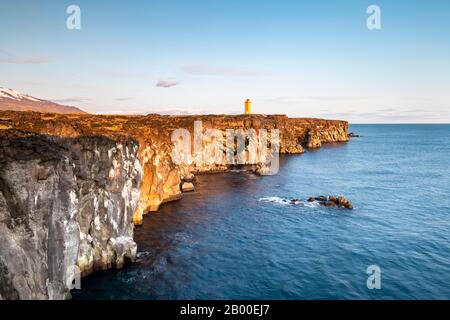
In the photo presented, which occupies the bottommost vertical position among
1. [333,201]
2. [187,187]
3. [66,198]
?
[333,201]

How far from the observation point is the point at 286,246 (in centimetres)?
5309

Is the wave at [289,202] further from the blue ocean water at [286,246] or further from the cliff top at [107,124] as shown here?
the cliff top at [107,124]

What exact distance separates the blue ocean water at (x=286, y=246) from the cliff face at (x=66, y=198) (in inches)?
166

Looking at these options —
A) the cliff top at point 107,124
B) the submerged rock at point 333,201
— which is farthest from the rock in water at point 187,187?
the submerged rock at point 333,201

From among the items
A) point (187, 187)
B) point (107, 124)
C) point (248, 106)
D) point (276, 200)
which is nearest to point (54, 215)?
point (107, 124)

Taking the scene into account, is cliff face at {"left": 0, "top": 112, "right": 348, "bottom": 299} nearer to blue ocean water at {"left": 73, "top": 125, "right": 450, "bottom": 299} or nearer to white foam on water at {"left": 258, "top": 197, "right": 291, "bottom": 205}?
blue ocean water at {"left": 73, "top": 125, "right": 450, "bottom": 299}

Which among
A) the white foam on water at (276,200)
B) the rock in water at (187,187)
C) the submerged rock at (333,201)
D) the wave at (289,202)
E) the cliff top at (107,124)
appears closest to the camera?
the cliff top at (107,124)

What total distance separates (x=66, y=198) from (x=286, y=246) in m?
32.7

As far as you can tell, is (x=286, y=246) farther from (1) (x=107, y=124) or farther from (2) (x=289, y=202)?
(1) (x=107, y=124)

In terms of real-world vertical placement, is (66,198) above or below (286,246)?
above

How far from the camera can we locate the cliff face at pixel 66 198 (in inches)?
1031

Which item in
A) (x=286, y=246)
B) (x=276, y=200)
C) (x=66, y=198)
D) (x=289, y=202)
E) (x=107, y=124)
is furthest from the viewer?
(x=276, y=200)
